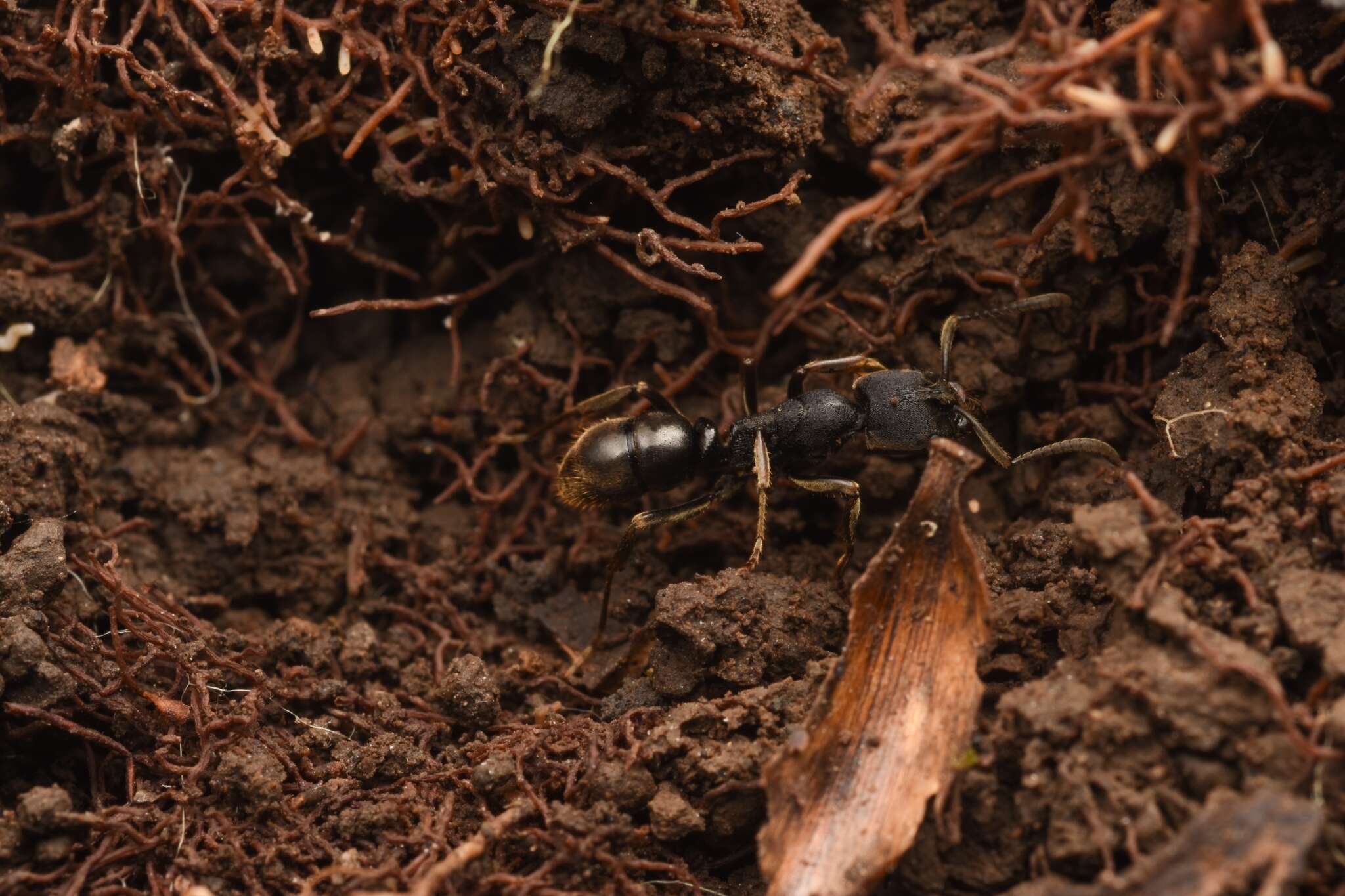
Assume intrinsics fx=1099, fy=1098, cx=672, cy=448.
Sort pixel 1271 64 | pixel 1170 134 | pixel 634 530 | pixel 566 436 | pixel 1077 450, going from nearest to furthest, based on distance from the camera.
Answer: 1. pixel 1271 64
2. pixel 1170 134
3. pixel 1077 450
4. pixel 634 530
5. pixel 566 436

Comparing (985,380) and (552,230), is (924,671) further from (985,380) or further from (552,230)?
(552,230)

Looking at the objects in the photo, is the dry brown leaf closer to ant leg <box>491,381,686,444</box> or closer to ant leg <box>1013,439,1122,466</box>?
ant leg <box>1013,439,1122,466</box>

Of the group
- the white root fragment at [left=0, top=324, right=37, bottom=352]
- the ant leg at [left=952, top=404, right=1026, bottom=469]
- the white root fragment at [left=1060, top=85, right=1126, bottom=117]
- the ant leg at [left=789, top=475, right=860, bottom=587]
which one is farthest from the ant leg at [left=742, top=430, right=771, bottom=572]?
the white root fragment at [left=0, top=324, right=37, bottom=352]

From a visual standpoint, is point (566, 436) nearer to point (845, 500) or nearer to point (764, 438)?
point (764, 438)

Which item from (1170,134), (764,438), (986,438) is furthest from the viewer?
(764,438)

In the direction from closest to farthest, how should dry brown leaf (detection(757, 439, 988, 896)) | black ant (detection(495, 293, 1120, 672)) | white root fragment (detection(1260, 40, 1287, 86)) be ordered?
white root fragment (detection(1260, 40, 1287, 86))
dry brown leaf (detection(757, 439, 988, 896))
black ant (detection(495, 293, 1120, 672))

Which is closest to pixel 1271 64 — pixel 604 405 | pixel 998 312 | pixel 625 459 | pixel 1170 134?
pixel 1170 134

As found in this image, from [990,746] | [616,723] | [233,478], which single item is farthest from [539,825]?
[233,478]

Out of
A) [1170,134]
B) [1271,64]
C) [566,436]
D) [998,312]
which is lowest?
[566,436]
